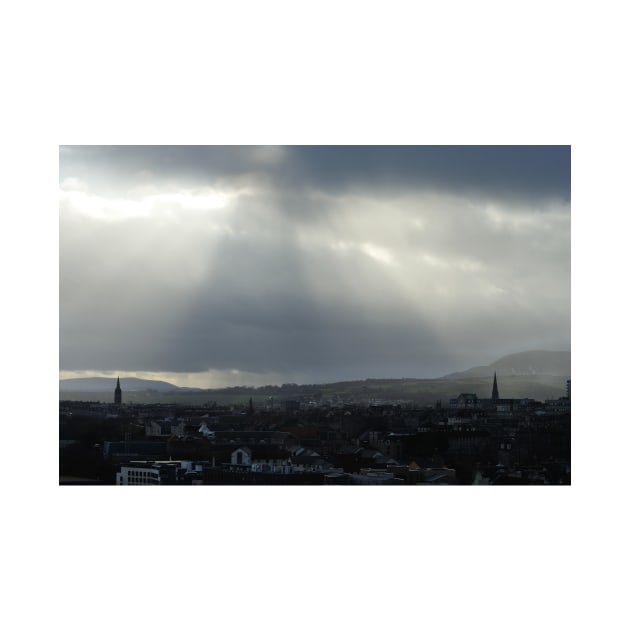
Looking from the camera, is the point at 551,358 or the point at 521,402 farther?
the point at 521,402

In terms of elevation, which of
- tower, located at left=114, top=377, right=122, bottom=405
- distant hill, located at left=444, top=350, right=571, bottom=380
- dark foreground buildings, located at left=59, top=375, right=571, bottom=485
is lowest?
dark foreground buildings, located at left=59, top=375, right=571, bottom=485

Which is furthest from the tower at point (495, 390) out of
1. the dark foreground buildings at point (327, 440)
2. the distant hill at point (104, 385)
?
the distant hill at point (104, 385)

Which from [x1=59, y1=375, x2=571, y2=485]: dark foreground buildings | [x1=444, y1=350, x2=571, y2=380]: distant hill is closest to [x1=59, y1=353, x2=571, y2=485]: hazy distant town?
[x1=59, y1=375, x2=571, y2=485]: dark foreground buildings

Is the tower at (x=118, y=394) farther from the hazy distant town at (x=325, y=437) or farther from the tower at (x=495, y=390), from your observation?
the tower at (x=495, y=390)

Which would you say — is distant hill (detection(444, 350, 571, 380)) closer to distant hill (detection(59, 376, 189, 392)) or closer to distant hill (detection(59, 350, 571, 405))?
distant hill (detection(59, 350, 571, 405))
